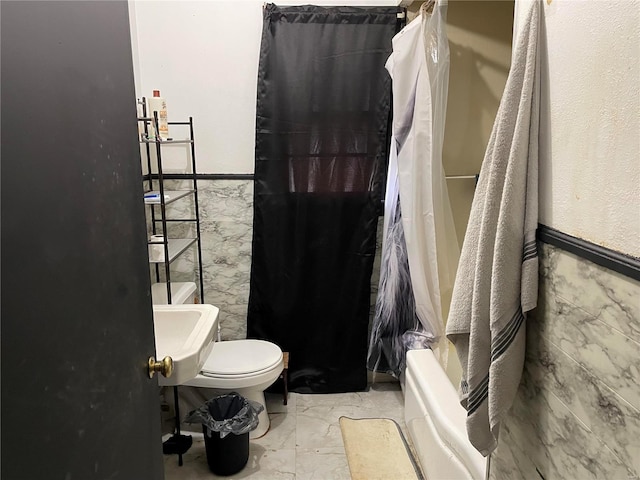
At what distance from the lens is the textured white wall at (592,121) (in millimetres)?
706

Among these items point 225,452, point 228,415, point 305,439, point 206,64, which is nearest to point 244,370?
point 228,415

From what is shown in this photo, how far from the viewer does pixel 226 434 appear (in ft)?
6.66

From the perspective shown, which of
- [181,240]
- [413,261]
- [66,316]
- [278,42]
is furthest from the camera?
[181,240]

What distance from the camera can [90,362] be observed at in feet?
2.56

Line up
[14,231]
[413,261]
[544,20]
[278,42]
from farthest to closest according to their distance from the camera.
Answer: [278,42], [413,261], [544,20], [14,231]

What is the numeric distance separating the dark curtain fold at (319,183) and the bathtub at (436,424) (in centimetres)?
62

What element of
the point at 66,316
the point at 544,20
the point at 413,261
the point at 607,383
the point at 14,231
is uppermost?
the point at 544,20

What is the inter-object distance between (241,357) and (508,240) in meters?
1.69

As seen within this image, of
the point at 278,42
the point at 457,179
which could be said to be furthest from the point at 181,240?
the point at 457,179

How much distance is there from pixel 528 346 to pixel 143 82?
7.43 ft

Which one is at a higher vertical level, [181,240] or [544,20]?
[544,20]

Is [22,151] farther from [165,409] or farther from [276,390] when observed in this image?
[276,390]

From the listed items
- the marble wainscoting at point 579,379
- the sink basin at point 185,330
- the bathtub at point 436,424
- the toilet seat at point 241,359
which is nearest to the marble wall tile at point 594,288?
the marble wainscoting at point 579,379

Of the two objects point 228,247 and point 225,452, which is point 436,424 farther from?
point 228,247
